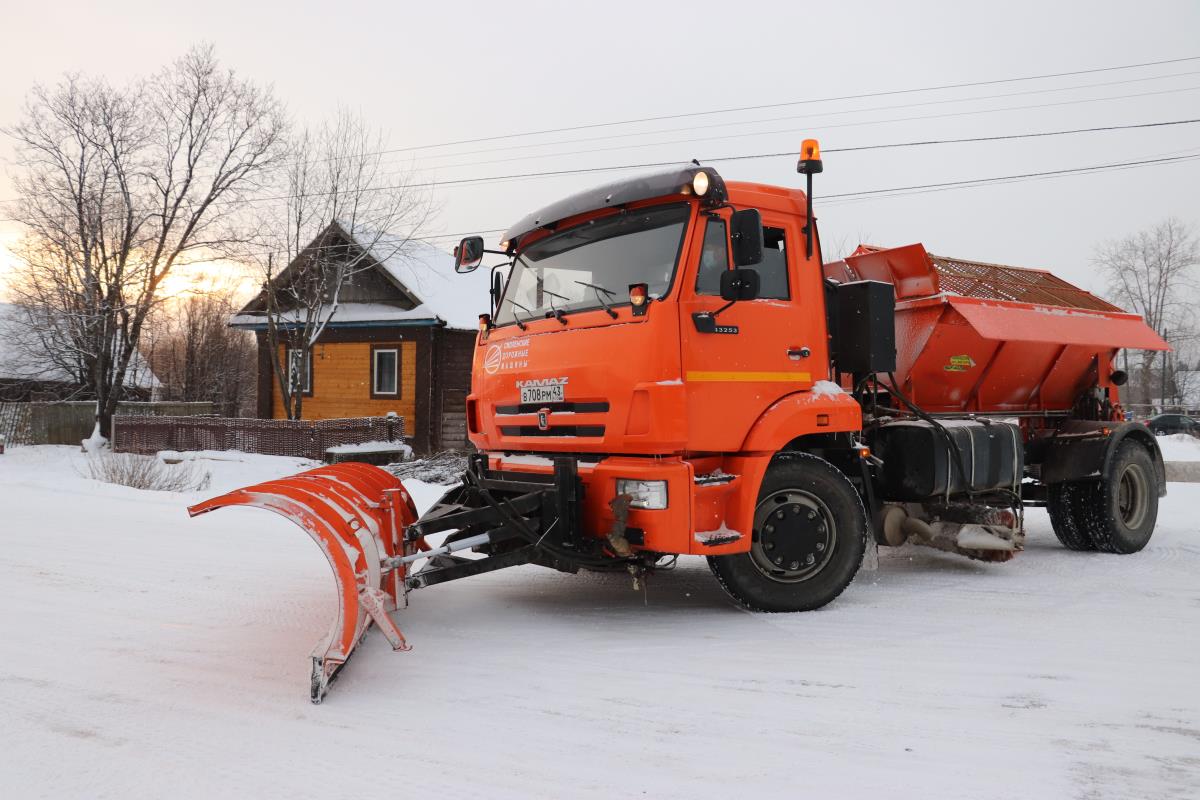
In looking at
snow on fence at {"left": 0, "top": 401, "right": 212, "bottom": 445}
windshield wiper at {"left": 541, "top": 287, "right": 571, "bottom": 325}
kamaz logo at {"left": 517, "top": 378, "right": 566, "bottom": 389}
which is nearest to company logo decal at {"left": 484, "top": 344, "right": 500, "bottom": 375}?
kamaz logo at {"left": 517, "top": 378, "right": 566, "bottom": 389}

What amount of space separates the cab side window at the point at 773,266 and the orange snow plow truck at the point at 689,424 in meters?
0.02

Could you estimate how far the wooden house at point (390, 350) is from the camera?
23.9 metres

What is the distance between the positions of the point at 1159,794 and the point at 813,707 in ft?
4.29

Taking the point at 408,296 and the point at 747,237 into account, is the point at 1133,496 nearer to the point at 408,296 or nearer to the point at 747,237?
the point at 747,237

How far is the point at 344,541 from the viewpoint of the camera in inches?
167

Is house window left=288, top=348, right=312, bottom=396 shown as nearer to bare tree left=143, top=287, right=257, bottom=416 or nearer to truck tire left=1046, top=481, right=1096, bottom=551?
truck tire left=1046, top=481, right=1096, bottom=551

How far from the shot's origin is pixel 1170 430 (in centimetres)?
3750

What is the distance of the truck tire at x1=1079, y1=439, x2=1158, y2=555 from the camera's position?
317 inches

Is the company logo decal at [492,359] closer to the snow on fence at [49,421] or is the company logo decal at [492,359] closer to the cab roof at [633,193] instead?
the cab roof at [633,193]

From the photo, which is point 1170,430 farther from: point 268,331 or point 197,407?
point 197,407

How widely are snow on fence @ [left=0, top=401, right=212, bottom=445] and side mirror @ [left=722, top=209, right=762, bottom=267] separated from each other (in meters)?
27.8

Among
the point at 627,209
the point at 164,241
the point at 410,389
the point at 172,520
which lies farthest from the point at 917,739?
the point at 164,241

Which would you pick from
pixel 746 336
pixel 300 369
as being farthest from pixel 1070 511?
pixel 300 369

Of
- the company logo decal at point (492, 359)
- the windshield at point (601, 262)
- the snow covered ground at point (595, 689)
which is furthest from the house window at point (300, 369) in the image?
the windshield at point (601, 262)
